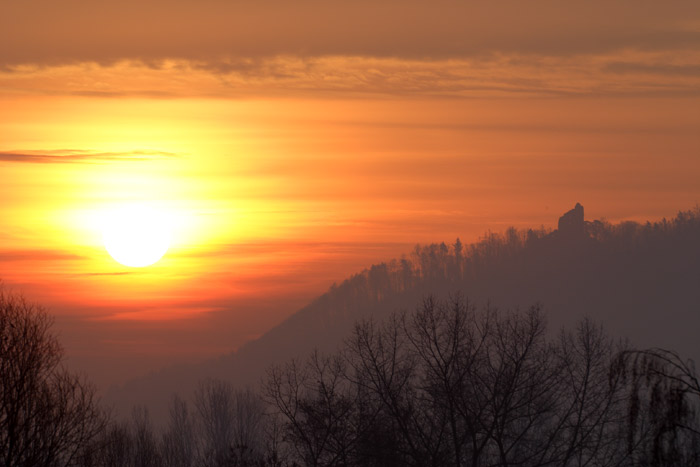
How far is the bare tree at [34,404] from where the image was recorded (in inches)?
1027

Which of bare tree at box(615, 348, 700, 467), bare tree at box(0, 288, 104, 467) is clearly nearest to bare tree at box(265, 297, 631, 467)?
bare tree at box(0, 288, 104, 467)

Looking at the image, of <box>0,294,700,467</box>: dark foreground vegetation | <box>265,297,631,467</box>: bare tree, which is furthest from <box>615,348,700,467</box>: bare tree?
<box>265,297,631,467</box>: bare tree

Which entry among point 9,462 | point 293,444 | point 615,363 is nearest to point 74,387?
point 9,462

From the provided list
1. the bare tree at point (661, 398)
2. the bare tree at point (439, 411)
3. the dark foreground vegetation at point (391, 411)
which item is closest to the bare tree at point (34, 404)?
the dark foreground vegetation at point (391, 411)

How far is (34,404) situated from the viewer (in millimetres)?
28188

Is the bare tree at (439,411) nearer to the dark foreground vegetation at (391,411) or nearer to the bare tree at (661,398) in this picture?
the dark foreground vegetation at (391,411)

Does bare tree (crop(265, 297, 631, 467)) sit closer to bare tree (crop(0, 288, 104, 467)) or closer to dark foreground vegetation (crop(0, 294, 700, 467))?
dark foreground vegetation (crop(0, 294, 700, 467))

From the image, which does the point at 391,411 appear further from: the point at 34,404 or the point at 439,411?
the point at 34,404

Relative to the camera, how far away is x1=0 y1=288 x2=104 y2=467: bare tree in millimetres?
26078

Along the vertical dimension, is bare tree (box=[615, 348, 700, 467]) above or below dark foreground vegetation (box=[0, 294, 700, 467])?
below

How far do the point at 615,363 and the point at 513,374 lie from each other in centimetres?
2056

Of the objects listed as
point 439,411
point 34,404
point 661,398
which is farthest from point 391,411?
point 661,398

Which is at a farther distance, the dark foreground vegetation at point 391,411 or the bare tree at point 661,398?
the dark foreground vegetation at point 391,411

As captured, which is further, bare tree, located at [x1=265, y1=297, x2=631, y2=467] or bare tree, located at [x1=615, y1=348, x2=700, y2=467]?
bare tree, located at [x1=265, y1=297, x2=631, y2=467]
